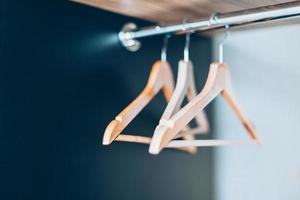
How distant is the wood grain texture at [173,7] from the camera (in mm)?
993

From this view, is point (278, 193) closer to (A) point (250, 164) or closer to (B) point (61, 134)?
(A) point (250, 164)

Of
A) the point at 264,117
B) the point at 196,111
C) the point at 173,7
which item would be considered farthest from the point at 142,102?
the point at 264,117

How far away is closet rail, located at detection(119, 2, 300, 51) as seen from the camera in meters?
0.84

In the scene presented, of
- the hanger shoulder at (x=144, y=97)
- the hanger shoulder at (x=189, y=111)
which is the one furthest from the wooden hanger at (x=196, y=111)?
the hanger shoulder at (x=144, y=97)

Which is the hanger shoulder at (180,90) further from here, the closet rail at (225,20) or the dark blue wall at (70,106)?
the dark blue wall at (70,106)

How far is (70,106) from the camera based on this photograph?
101cm

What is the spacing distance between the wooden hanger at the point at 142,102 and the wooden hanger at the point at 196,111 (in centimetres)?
11

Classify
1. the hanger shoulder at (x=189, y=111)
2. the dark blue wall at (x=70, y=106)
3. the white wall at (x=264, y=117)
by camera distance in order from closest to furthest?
the hanger shoulder at (x=189, y=111) → the dark blue wall at (x=70, y=106) → the white wall at (x=264, y=117)

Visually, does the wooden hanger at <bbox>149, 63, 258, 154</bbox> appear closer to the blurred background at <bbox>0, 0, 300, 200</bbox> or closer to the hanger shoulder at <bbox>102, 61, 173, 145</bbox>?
the hanger shoulder at <bbox>102, 61, 173, 145</bbox>

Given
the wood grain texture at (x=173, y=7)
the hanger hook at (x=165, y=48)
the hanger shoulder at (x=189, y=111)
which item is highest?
the wood grain texture at (x=173, y=7)

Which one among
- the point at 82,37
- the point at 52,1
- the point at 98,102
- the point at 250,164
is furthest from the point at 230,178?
the point at 52,1

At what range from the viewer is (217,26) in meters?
0.95

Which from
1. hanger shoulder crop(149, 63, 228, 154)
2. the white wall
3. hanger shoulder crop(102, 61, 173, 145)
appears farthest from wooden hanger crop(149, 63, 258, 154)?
the white wall

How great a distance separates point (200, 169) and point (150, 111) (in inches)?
11.3
